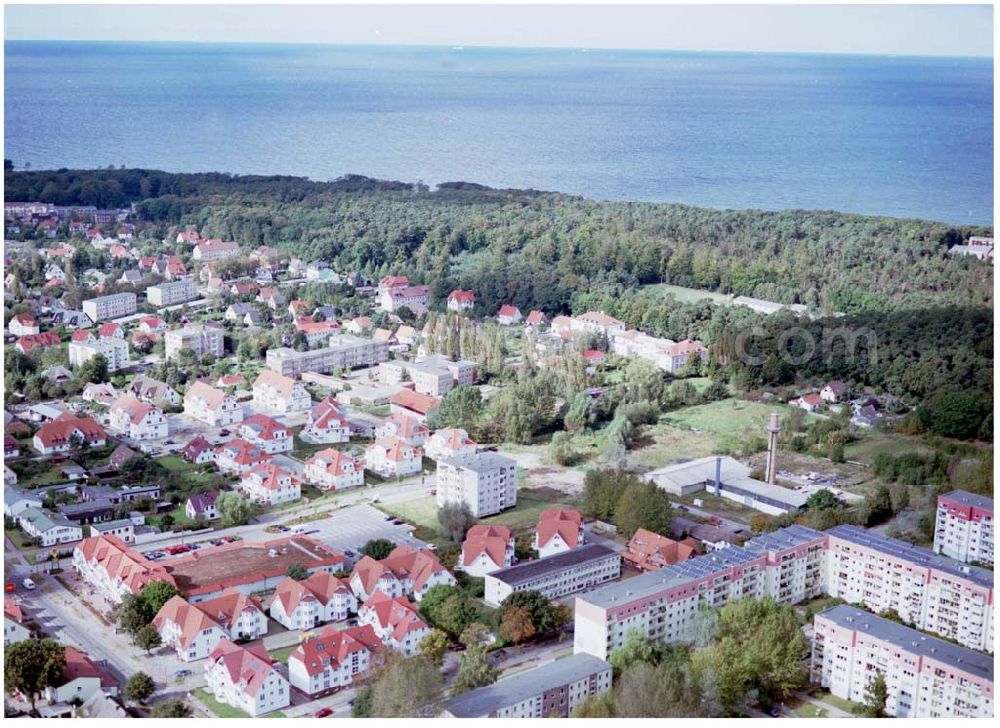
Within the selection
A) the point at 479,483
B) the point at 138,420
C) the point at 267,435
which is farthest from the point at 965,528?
the point at 138,420

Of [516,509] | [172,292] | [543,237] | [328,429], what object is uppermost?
[543,237]

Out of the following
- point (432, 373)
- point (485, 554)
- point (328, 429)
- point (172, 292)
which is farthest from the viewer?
point (172, 292)

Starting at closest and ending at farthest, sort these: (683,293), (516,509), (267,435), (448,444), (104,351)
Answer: (516,509) < (448,444) < (267,435) < (104,351) < (683,293)

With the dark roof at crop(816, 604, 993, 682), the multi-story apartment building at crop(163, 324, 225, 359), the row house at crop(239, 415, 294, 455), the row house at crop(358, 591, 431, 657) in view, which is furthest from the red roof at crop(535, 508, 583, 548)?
the multi-story apartment building at crop(163, 324, 225, 359)

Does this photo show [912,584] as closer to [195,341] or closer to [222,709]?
[222,709]

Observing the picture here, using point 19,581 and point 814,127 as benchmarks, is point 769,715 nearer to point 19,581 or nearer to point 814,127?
point 19,581

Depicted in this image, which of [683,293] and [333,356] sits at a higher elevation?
[683,293]

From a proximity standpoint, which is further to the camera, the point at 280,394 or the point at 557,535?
the point at 280,394
